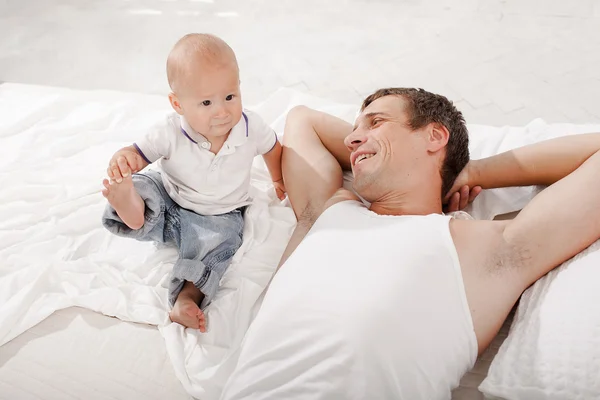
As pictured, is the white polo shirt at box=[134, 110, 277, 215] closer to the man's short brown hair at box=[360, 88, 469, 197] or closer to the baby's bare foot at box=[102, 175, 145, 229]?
the baby's bare foot at box=[102, 175, 145, 229]

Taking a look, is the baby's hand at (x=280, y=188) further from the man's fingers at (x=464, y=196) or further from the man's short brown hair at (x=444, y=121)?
the man's fingers at (x=464, y=196)

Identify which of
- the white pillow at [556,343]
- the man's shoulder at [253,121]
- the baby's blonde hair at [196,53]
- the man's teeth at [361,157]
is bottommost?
the white pillow at [556,343]

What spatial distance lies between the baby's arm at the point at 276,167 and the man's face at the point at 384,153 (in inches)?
9.6

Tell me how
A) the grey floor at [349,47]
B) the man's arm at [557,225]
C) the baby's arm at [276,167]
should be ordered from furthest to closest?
the grey floor at [349,47] → the baby's arm at [276,167] → the man's arm at [557,225]

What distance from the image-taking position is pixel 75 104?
206 cm

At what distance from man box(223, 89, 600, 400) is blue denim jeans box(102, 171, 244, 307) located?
180 millimetres

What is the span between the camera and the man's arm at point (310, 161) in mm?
1508

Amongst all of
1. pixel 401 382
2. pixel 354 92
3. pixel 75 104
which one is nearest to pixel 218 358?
pixel 401 382

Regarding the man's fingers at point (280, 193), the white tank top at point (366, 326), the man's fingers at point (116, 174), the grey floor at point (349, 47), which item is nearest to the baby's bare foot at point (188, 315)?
the white tank top at point (366, 326)

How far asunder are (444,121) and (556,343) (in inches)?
24.4

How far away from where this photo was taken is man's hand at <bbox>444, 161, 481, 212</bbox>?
1480mm

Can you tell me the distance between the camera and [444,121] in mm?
1443

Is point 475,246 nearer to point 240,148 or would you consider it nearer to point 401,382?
point 401,382

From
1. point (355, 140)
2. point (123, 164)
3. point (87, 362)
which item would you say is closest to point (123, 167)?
point (123, 164)
